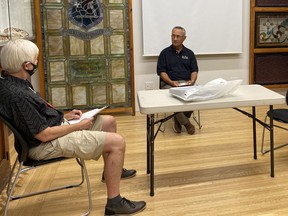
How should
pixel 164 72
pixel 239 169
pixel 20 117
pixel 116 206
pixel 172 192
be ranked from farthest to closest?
pixel 164 72 → pixel 239 169 → pixel 172 192 → pixel 116 206 → pixel 20 117

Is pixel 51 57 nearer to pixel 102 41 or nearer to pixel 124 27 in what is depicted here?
pixel 102 41

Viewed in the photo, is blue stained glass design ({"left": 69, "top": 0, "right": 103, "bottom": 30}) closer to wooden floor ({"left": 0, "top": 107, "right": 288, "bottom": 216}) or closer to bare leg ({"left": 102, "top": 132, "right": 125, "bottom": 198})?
wooden floor ({"left": 0, "top": 107, "right": 288, "bottom": 216})

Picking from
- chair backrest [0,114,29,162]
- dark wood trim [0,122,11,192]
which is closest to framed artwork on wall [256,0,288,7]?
dark wood trim [0,122,11,192]

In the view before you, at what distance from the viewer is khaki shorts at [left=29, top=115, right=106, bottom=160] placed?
2057 millimetres

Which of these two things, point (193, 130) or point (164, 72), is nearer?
point (193, 130)

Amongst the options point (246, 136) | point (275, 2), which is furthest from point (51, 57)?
point (275, 2)

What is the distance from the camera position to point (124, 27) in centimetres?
453

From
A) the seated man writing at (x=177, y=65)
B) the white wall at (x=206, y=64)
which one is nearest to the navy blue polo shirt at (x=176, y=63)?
the seated man writing at (x=177, y=65)

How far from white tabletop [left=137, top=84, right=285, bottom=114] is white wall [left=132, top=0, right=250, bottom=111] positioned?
2096mm

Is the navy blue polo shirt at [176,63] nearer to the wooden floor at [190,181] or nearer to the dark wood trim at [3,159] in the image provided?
the wooden floor at [190,181]

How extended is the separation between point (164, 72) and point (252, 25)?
5.20 ft

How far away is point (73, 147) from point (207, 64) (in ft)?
10.8

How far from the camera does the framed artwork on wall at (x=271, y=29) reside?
502 cm

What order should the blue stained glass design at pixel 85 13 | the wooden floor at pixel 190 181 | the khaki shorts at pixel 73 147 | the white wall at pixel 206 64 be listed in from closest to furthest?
the khaki shorts at pixel 73 147, the wooden floor at pixel 190 181, the blue stained glass design at pixel 85 13, the white wall at pixel 206 64
